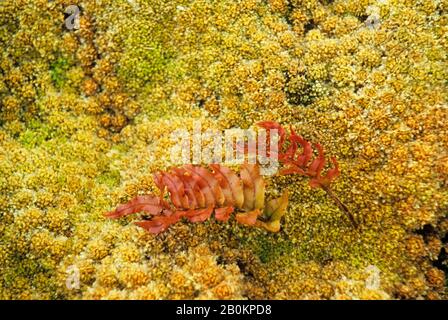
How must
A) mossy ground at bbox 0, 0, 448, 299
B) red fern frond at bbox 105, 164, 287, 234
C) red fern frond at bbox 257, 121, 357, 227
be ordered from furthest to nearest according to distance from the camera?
mossy ground at bbox 0, 0, 448, 299 → red fern frond at bbox 257, 121, 357, 227 → red fern frond at bbox 105, 164, 287, 234

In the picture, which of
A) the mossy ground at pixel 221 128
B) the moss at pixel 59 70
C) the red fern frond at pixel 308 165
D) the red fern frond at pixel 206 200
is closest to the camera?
the red fern frond at pixel 206 200

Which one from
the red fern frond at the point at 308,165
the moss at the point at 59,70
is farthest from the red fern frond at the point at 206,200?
the moss at the point at 59,70

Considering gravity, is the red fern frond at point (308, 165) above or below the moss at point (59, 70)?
below

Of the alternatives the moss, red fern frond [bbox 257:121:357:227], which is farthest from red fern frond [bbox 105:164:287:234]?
the moss

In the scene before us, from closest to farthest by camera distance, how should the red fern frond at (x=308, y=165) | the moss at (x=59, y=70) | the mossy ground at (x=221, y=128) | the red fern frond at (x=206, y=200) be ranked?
1. the red fern frond at (x=206, y=200)
2. the red fern frond at (x=308, y=165)
3. the mossy ground at (x=221, y=128)
4. the moss at (x=59, y=70)

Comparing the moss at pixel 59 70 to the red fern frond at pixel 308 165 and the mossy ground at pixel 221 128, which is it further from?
the red fern frond at pixel 308 165

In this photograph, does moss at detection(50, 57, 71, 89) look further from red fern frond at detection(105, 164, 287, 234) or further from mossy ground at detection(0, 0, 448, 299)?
red fern frond at detection(105, 164, 287, 234)

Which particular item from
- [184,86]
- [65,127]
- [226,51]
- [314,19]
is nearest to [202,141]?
[184,86]

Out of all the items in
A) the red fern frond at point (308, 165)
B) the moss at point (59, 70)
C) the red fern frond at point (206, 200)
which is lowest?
the red fern frond at point (206, 200)

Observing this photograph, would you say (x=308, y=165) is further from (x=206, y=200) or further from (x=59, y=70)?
(x=59, y=70)
